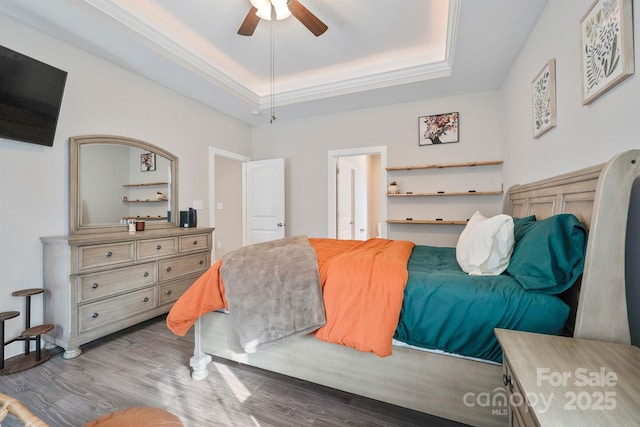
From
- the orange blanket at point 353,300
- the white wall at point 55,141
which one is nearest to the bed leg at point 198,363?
the orange blanket at point 353,300

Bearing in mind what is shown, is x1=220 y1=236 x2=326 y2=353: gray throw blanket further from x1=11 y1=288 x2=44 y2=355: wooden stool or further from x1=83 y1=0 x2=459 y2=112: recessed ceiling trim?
x1=83 y1=0 x2=459 y2=112: recessed ceiling trim

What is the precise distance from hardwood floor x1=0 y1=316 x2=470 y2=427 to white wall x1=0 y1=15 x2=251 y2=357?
74cm

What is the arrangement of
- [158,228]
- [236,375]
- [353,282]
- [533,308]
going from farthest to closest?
1. [158,228]
2. [236,375]
3. [353,282]
4. [533,308]

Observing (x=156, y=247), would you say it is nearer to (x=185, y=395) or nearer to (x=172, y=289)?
(x=172, y=289)

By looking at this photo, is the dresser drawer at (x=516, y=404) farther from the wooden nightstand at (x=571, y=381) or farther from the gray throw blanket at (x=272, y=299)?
the gray throw blanket at (x=272, y=299)

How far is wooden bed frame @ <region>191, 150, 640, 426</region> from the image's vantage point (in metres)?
1.04

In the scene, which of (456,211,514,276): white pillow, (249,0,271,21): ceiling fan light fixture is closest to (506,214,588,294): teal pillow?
(456,211,514,276): white pillow

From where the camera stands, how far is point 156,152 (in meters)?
3.22

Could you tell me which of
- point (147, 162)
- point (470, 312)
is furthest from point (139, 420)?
point (147, 162)

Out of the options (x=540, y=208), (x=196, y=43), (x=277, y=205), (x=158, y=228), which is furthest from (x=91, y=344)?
(x=540, y=208)

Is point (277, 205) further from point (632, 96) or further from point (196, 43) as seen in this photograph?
point (632, 96)

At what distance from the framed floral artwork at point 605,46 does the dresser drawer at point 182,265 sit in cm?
355

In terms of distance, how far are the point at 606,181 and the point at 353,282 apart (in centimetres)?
120

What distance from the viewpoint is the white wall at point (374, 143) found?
→ 11.6 ft
